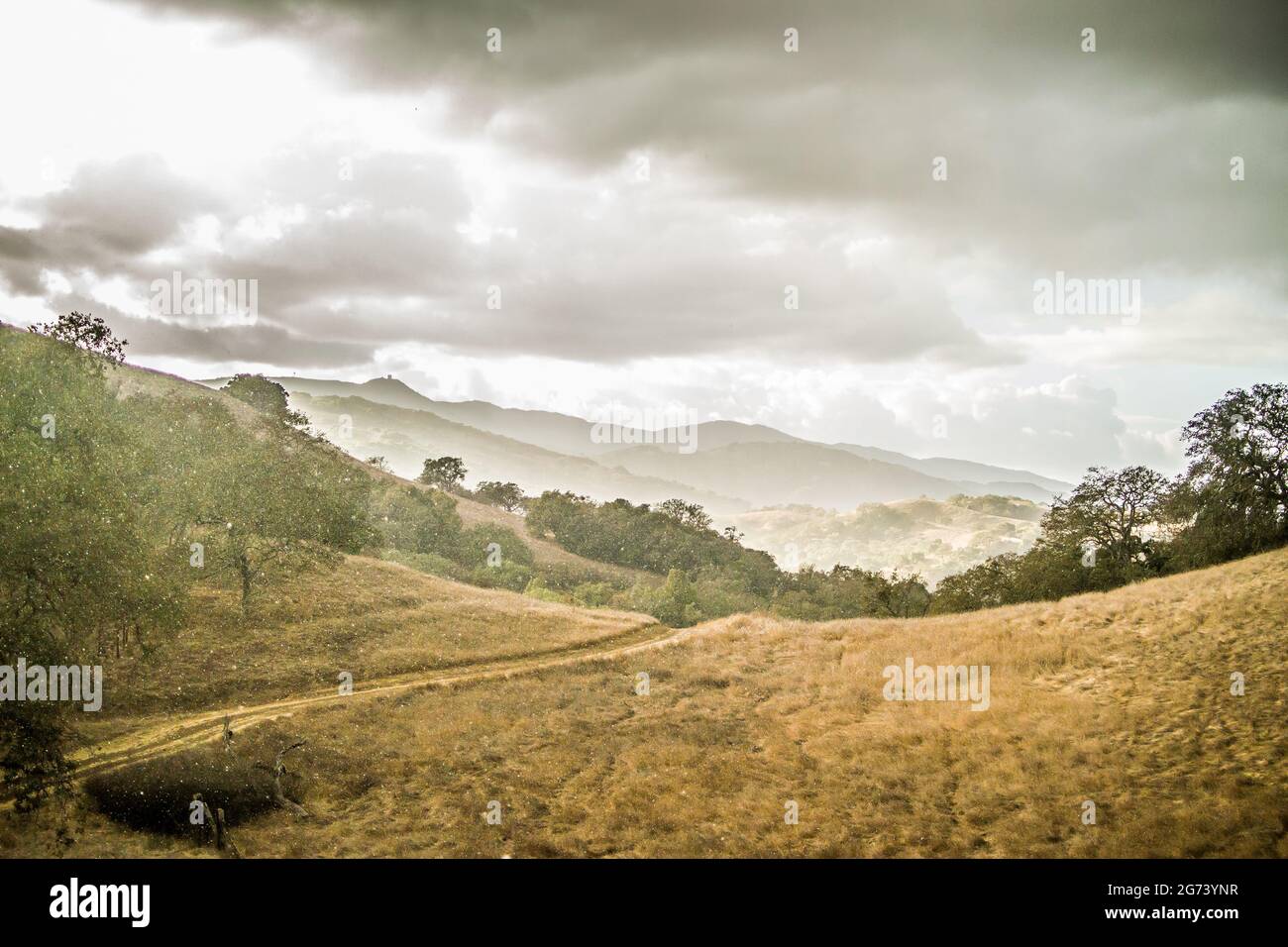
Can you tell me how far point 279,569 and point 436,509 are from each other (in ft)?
200

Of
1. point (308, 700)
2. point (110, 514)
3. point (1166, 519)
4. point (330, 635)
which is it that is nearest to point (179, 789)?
point (308, 700)

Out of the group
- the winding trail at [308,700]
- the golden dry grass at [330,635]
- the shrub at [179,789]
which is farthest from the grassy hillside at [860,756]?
the golden dry grass at [330,635]

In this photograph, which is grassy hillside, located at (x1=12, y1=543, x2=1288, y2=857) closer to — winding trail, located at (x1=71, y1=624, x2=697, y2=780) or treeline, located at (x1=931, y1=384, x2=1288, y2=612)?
winding trail, located at (x1=71, y1=624, x2=697, y2=780)

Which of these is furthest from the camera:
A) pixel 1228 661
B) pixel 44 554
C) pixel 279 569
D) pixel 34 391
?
pixel 279 569

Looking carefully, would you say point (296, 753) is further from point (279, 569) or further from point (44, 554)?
point (279, 569)

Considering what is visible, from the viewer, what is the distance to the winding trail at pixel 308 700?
70.7 feet

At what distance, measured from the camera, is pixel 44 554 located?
64.5ft

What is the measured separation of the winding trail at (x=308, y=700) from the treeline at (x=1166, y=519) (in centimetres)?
2695

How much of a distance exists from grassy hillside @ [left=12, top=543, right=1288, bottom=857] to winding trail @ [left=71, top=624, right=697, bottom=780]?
1.31 metres

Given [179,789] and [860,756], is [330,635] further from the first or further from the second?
[860,756]

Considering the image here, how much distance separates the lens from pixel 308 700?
28625 millimetres

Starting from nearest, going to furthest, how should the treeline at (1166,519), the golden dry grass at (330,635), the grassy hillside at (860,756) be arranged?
1. the grassy hillside at (860,756)
2. the golden dry grass at (330,635)
3. the treeline at (1166,519)

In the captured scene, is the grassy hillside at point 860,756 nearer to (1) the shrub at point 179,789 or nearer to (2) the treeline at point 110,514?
(1) the shrub at point 179,789
